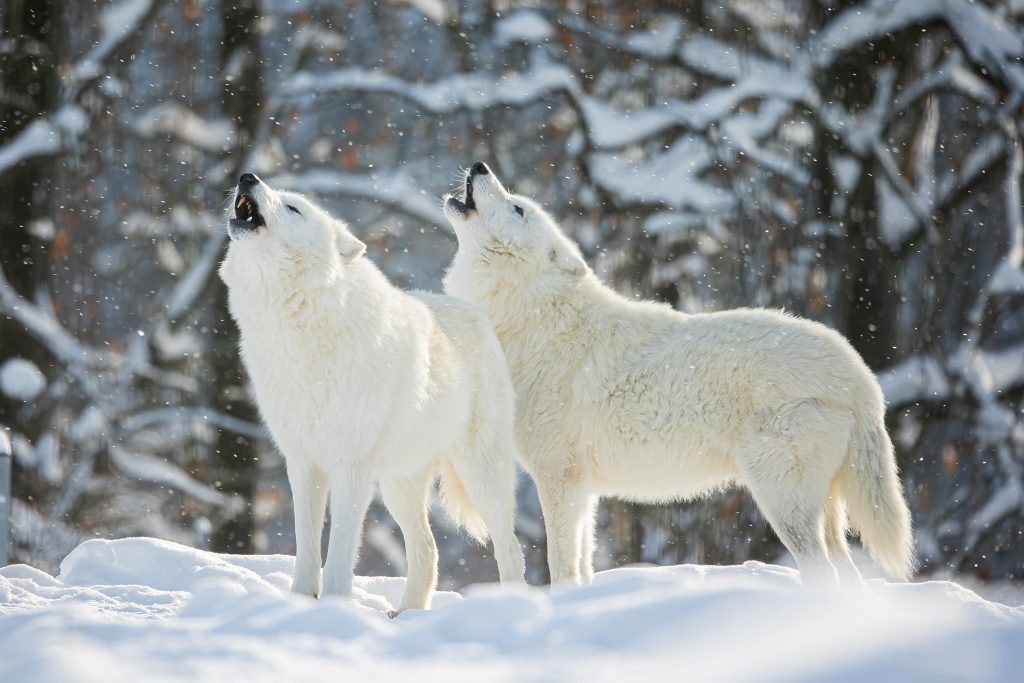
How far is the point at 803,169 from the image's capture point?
7.85 metres

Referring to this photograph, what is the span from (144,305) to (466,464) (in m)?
4.45

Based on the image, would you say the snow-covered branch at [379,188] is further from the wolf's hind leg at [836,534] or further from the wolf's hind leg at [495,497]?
the wolf's hind leg at [836,534]

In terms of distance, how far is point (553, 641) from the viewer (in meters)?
2.09

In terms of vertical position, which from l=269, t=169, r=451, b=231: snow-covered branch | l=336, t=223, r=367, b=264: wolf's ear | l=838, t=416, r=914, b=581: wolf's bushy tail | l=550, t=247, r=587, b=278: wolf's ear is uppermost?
l=269, t=169, r=451, b=231: snow-covered branch

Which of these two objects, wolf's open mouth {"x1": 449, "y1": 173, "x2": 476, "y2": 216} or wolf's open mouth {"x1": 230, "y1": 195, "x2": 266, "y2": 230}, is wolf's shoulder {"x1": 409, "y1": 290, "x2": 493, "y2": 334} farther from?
wolf's open mouth {"x1": 230, "y1": 195, "x2": 266, "y2": 230}

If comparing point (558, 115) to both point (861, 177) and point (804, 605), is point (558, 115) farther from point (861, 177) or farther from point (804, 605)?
point (804, 605)

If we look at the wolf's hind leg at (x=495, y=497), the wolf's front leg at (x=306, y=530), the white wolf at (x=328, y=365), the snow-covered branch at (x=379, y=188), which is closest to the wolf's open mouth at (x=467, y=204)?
the white wolf at (x=328, y=365)

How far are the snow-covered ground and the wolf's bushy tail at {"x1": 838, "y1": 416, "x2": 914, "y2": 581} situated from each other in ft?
6.50

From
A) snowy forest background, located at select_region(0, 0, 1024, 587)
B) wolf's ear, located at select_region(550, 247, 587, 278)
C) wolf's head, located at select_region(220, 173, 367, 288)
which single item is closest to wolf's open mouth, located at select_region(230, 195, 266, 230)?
wolf's head, located at select_region(220, 173, 367, 288)

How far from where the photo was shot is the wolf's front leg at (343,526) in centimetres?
368

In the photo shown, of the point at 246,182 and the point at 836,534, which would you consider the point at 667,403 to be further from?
the point at 246,182

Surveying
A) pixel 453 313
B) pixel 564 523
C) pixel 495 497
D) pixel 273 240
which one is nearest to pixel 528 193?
pixel 453 313

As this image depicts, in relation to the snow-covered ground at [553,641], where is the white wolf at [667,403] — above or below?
above

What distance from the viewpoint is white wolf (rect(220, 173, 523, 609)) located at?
12.1 feet
